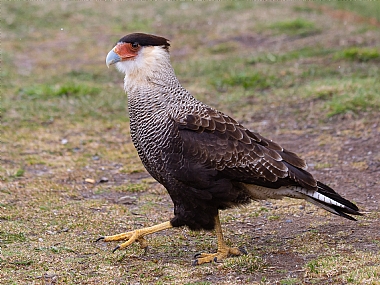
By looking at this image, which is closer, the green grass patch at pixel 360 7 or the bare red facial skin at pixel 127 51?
the bare red facial skin at pixel 127 51

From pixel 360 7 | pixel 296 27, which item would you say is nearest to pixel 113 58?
pixel 296 27

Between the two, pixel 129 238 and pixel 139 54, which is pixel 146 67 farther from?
pixel 129 238

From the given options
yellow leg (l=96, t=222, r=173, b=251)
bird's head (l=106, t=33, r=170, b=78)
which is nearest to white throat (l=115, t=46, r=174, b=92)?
bird's head (l=106, t=33, r=170, b=78)

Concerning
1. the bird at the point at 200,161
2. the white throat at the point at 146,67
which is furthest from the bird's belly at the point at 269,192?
the white throat at the point at 146,67

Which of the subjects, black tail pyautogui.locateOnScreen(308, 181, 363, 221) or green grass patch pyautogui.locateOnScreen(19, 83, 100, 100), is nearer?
black tail pyautogui.locateOnScreen(308, 181, 363, 221)

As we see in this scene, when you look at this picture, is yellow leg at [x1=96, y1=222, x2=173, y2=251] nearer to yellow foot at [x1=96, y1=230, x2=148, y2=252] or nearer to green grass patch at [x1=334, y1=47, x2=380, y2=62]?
yellow foot at [x1=96, y1=230, x2=148, y2=252]

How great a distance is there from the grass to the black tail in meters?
0.23

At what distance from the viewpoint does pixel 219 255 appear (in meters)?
5.00

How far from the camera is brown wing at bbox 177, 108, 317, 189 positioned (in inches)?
196

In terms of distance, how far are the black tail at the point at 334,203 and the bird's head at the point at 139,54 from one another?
1.73 meters

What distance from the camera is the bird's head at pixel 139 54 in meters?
5.39

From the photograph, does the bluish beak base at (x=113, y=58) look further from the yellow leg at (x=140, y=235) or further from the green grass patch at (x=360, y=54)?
the green grass patch at (x=360, y=54)

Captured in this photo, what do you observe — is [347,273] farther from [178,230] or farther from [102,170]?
[102,170]

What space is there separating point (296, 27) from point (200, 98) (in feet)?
15.0
